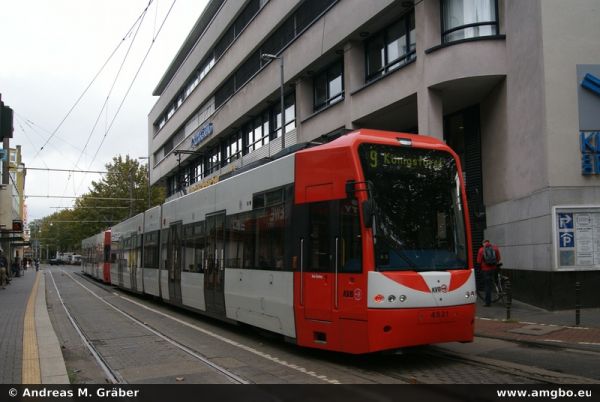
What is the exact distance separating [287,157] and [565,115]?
833 cm

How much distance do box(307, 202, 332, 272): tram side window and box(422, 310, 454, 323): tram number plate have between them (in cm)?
150

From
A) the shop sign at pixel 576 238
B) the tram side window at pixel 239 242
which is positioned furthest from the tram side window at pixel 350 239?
the shop sign at pixel 576 238

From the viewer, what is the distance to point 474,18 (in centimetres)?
1641

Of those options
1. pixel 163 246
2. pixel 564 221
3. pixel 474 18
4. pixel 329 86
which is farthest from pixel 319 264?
pixel 329 86

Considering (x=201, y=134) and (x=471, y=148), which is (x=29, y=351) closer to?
(x=471, y=148)

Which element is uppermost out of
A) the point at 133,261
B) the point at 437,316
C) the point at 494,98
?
the point at 494,98

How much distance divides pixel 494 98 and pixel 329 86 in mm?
8696

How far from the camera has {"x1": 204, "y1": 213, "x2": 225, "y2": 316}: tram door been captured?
1202 cm

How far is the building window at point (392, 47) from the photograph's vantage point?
18516 mm

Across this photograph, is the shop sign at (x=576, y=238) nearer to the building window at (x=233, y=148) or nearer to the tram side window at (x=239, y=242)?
the tram side window at (x=239, y=242)

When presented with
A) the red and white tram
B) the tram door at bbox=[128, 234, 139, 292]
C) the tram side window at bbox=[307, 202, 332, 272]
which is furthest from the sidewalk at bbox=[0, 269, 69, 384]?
the tram door at bbox=[128, 234, 139, 292]

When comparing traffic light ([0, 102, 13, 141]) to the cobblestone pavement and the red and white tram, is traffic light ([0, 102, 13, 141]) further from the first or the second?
the red and white tram

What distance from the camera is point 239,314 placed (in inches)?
432

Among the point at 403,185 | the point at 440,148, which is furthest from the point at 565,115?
the point at 403,185
